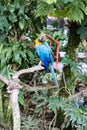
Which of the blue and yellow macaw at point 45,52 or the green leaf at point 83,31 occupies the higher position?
the green leaf at point 83,31

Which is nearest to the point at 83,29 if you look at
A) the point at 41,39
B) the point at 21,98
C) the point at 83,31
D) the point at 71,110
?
the point at 83,31

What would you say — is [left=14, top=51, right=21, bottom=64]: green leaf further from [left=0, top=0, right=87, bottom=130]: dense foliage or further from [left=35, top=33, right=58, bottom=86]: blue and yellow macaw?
[left=35, top=33, right=58, bottom=86]: blue and yellow macaw

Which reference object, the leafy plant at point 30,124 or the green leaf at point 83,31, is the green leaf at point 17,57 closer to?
the leafy plant at point 30,124

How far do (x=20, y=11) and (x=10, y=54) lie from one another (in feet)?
1.19

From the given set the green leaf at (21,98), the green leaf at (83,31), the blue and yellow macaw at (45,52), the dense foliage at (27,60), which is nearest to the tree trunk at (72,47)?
the dense foliage at (27,60)

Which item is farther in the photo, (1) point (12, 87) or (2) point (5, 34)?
(2) point (5, 34)

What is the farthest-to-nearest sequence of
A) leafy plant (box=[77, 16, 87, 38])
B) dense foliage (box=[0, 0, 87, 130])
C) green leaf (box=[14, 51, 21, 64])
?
1. green leaf (box=[14, 51, 21, 64])
2. dense foliage (box=[0, 0, 87, 130])
3. leafy plant (box=[77, 16, 87, 38])

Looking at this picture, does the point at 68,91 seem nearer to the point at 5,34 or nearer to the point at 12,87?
the point at 5,34

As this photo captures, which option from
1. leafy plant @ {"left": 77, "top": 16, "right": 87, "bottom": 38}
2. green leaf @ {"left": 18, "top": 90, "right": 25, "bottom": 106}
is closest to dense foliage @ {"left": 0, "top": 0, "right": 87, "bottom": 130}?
green leaf @ {"left": 18, "top": 90, "right": 25, "bottom": 106}

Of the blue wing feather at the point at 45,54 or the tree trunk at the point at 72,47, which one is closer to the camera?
the blue wing feather at the point at 45,54

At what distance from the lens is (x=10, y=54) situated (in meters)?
2.52

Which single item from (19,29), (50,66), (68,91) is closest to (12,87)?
(50,66)

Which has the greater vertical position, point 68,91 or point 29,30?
point 29,30

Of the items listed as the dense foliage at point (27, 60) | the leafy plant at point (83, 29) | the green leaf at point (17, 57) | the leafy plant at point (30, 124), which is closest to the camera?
the leafy plant at point (83, 29)
